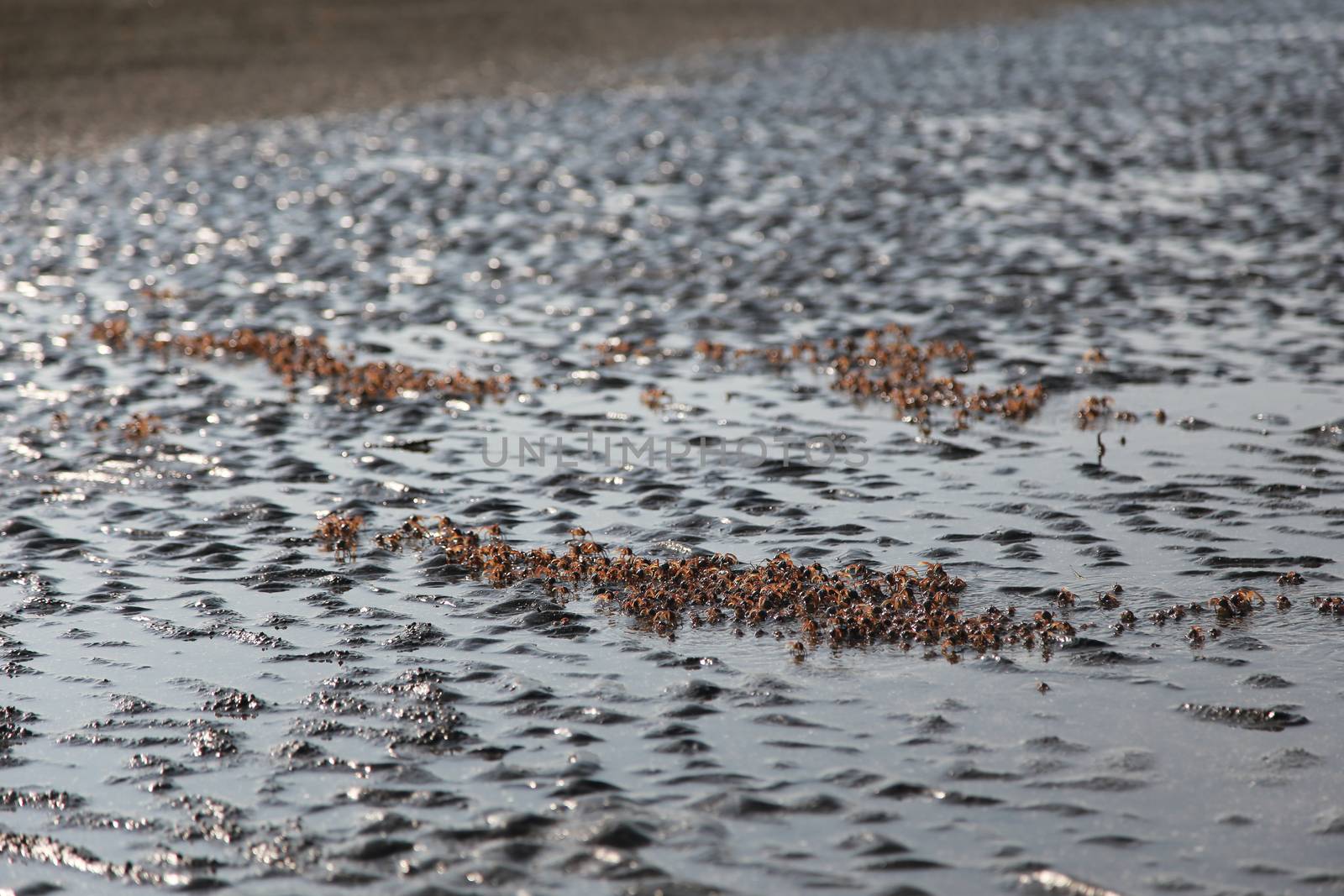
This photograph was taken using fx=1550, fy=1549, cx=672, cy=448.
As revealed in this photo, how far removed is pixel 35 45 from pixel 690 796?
4756 centimetres

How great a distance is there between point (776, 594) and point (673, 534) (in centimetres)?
201

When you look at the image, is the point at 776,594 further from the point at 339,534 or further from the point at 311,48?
the point at 311,48

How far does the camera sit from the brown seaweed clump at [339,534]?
15062mm

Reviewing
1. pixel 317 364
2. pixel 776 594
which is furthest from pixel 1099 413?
pixel 317 364

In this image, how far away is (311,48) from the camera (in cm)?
5475

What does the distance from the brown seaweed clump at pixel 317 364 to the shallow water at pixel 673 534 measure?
454 millimetres

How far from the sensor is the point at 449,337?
74.4ft

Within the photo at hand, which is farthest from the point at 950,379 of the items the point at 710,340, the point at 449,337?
the point at 449,337

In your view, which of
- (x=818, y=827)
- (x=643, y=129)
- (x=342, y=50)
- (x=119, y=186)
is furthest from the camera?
(x=342, y=50)

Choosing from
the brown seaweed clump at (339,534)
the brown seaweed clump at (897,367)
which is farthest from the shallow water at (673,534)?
the brown seaweed clump at (897,367)

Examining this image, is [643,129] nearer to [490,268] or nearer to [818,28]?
[490,268]

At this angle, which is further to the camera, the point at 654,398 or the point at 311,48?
the point at 311,48

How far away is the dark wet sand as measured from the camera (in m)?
44.9

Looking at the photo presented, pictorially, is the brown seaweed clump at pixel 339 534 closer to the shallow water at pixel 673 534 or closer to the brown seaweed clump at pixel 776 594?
the shallow water at pixel 673 534
